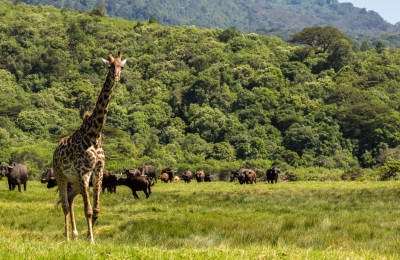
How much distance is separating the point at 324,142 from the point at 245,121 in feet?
61.5

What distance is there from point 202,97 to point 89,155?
375ft

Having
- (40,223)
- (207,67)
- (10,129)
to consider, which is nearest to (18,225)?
(40,223)

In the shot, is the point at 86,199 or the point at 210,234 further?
the point at 210,234

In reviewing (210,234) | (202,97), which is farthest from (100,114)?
(202,97)

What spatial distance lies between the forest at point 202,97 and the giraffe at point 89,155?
57271mm

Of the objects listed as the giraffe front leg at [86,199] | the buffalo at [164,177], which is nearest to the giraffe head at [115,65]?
the giraffe front leg at [86,199]

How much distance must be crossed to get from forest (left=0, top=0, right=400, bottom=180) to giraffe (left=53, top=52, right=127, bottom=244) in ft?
188

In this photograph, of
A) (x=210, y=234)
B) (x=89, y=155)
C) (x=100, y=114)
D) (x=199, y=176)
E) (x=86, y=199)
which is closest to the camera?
(x=86, y=199)

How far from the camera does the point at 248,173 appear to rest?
47281 mm

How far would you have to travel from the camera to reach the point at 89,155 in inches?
504

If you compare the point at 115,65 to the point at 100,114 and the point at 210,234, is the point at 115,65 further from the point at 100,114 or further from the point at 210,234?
the point at 210,234

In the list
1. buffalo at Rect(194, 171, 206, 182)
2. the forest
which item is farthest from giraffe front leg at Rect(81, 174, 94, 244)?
the forest

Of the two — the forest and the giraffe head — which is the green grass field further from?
the forest

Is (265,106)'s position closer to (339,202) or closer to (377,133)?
(377,133)
